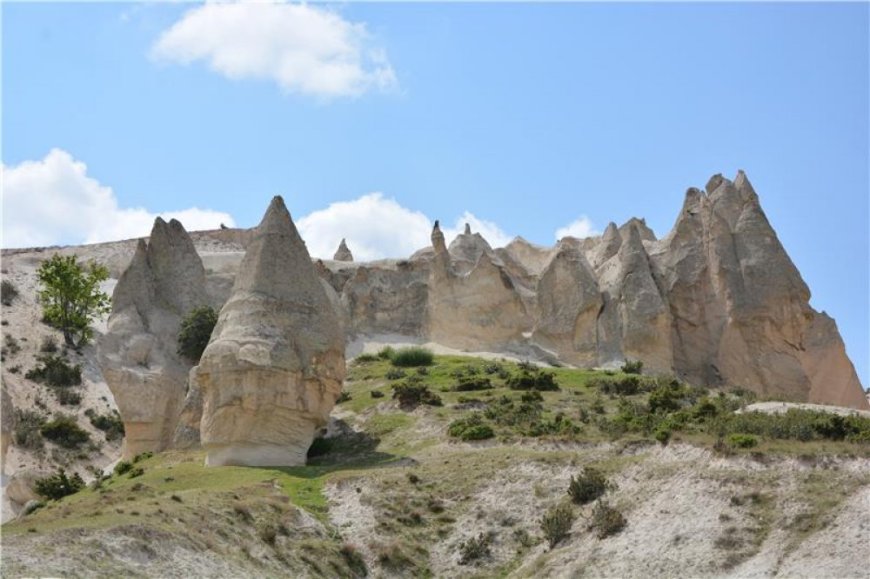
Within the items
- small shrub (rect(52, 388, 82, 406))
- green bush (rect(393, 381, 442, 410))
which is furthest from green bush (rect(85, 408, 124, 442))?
green bush (rect(393, 381, 442, 410))

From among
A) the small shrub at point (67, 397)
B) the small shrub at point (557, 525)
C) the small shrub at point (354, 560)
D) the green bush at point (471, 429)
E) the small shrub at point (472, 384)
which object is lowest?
the small shrub at point (354, 560)

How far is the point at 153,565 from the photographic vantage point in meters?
26.1

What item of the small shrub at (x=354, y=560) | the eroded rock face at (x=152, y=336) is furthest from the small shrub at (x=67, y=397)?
the small shrub at (x=354, y=560)

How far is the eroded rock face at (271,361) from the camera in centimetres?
4059

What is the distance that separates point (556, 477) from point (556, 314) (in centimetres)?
2774

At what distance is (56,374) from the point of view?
2591 inches

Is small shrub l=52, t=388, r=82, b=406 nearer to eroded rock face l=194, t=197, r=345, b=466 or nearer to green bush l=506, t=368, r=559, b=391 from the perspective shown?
eroded rock face l=194, t=197, r=345, b=466

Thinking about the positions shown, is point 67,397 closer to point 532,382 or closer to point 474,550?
point 532,382

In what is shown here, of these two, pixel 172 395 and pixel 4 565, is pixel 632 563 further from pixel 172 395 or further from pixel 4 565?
pixel 172 395

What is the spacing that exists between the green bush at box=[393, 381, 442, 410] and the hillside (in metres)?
3.47

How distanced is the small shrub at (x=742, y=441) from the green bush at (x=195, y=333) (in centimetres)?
2403

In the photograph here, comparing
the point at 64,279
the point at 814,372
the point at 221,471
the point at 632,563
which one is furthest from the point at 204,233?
the point at 632,563

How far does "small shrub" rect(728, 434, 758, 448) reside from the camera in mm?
31812

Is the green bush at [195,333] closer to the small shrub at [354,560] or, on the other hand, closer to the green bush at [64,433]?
the green bush at [64,433]
